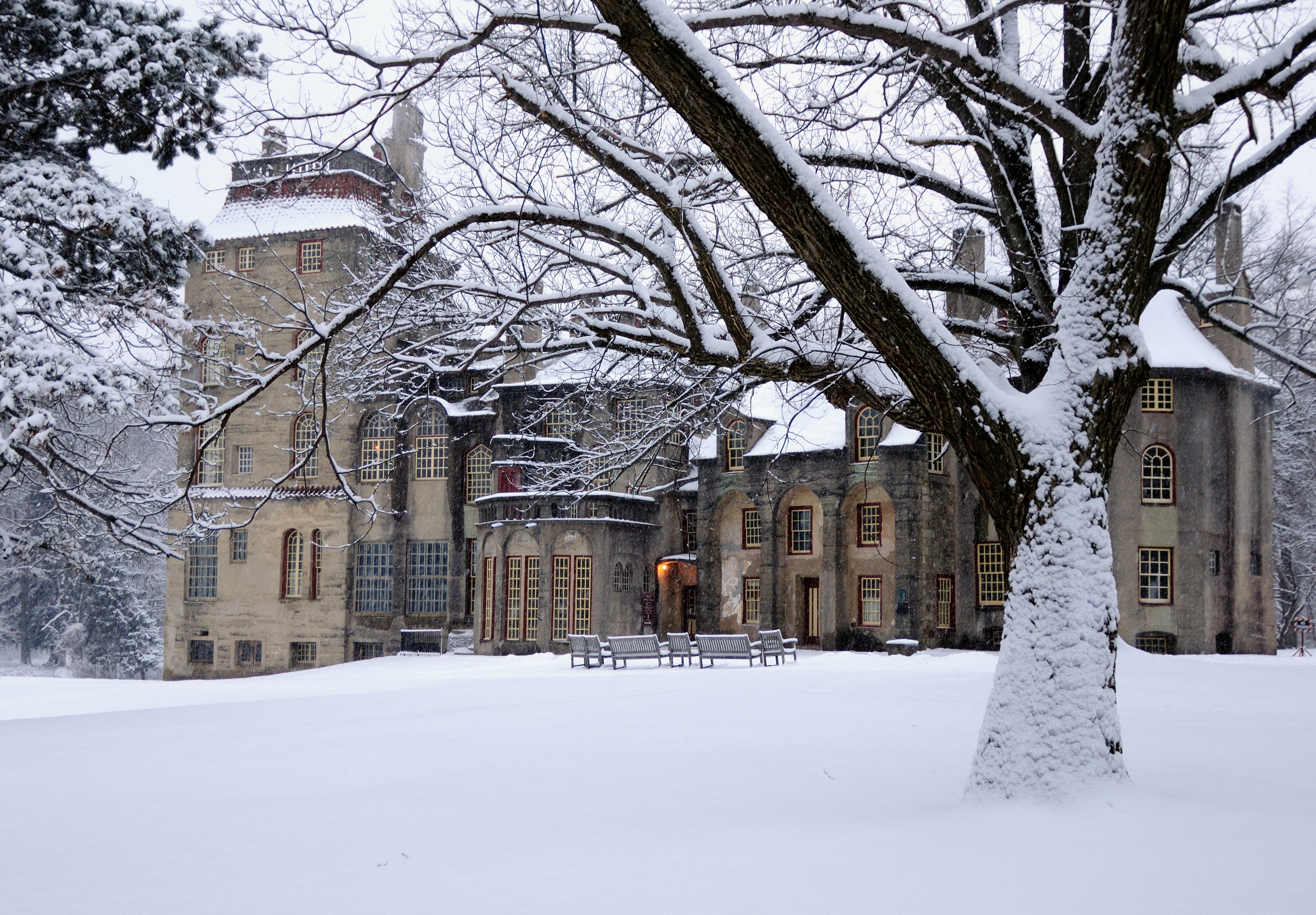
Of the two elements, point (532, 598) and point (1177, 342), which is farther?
point (532, 598)

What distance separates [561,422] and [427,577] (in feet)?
25.9

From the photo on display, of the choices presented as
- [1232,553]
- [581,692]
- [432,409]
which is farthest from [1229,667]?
[432,409]

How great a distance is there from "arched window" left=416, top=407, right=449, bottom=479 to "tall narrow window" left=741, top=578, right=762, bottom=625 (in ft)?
41.1

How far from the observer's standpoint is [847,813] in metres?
7.67

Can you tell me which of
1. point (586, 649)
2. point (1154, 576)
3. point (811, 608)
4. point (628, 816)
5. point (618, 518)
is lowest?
point (586, 649)

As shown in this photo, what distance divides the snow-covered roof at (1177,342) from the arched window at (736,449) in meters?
13.1

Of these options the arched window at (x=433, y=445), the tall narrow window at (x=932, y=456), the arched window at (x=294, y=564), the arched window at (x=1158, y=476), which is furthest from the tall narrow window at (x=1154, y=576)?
the arched window at (x=294, y=564)

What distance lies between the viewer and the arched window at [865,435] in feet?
117

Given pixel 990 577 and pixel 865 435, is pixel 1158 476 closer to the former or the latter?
pixel 990 577

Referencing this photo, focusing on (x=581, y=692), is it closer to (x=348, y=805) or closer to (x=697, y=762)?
(x=697, y=762)

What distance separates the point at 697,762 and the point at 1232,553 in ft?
91.4

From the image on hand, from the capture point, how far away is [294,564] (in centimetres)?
4366

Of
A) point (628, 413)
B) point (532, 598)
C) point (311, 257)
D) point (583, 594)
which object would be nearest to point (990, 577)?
point (628, 413)

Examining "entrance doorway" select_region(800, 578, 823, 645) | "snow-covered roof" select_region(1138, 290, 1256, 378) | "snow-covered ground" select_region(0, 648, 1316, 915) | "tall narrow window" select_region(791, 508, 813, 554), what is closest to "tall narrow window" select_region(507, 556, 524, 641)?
"tall narrow window" select_region(791, 508, 813, 554)
